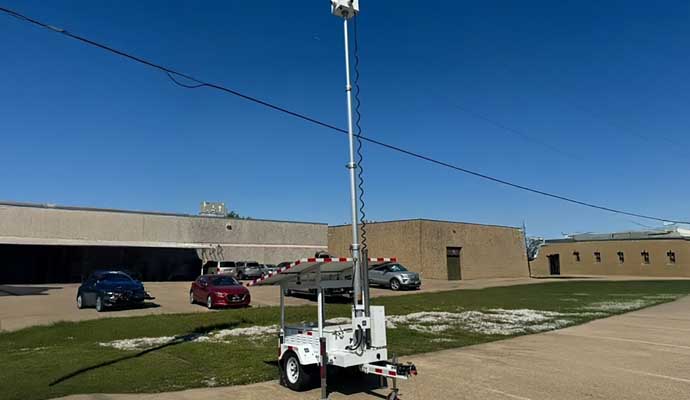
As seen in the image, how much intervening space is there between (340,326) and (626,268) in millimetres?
63412

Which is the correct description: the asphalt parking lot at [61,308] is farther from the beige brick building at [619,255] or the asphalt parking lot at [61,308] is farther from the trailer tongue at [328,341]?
the beige brick building at [619,255]

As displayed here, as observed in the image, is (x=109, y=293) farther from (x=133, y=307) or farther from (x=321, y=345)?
(x=321, y=345)

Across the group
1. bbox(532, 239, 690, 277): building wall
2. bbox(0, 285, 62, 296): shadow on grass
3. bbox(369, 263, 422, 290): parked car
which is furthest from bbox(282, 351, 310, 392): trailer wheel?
bbox(532, 239, 690, 277): building wall

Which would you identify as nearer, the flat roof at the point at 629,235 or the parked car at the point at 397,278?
the parked car at the point at 397,278

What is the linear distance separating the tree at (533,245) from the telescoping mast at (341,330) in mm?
65792

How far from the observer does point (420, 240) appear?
4550 centimetres

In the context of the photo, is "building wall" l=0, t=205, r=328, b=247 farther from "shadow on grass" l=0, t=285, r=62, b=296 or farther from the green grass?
the green grass

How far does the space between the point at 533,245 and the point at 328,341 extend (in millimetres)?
68656

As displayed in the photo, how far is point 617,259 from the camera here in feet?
203

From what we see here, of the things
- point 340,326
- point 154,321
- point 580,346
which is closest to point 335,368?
point 340,326

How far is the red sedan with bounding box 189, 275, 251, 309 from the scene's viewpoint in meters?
21.7

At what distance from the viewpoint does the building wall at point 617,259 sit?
186ft

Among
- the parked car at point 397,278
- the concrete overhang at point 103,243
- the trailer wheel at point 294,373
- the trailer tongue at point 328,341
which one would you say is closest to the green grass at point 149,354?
the trailer wheel at point 294,373

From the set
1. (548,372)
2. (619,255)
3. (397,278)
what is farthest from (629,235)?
(548,372)
